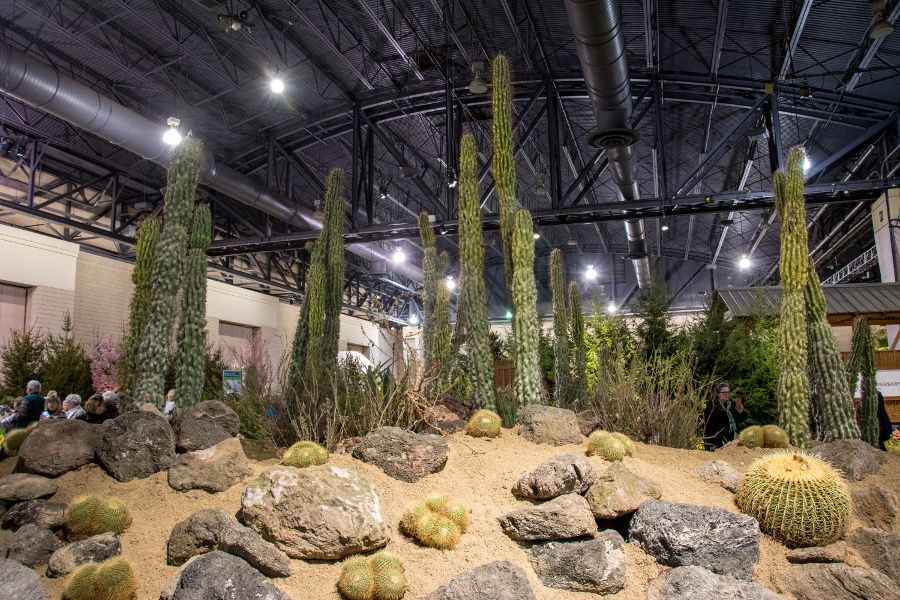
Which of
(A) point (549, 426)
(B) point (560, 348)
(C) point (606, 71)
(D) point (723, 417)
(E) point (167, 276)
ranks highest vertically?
(C) point (606, 71)

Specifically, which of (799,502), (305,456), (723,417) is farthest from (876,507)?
(305,456)

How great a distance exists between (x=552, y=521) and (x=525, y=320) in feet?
8.87

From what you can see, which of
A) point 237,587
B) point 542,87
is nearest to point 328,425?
point 237,587

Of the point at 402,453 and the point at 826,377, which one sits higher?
the point at 826,377

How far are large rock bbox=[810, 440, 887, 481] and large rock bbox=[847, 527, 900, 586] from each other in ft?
3.56

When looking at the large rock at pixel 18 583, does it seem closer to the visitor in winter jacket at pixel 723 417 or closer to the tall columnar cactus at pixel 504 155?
the tall columnar cactus at pixel 504 155

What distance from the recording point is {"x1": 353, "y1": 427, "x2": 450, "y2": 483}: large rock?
4.67 meters

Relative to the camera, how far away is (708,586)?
3.63m

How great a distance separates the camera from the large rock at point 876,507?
472 centimetres

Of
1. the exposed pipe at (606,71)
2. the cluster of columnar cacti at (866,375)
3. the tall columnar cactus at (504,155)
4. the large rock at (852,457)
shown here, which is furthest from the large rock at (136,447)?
the cluster of columnar cacti at (866,375)

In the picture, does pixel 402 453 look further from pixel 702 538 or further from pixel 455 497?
pixel 702 538

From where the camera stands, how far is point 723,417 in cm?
781

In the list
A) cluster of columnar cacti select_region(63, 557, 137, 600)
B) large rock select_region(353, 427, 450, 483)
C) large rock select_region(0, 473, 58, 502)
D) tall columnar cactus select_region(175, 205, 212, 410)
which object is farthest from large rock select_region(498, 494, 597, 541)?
tall columnar cactus select_region(175, 205, 212, 410)

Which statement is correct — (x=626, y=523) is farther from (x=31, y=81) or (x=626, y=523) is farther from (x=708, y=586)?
(x=31, y=81)
